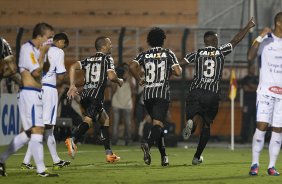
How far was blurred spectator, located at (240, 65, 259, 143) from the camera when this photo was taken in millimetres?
27297

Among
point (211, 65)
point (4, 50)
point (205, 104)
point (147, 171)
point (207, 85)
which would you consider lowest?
point (147, 171)

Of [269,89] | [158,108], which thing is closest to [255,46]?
[269,89]

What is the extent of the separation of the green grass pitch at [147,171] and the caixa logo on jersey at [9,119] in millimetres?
3472

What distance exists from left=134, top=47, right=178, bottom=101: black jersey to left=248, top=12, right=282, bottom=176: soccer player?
2.49 meters

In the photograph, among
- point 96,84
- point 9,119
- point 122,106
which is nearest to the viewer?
point 96,84

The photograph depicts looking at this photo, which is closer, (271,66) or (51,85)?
(271,66)

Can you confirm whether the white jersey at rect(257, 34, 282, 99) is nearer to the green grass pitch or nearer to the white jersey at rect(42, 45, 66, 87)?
the green grass pitch

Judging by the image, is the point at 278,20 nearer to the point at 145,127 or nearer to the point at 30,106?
the point at 30,106

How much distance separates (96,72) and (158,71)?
1266 millimetres

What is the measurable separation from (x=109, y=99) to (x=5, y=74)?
14.6 meters

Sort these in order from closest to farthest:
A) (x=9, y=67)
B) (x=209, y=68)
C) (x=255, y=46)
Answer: (x=9, y=67)
(x=255, y=46)
(x=209, y=68)

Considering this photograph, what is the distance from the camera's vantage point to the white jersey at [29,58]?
44.4 ft

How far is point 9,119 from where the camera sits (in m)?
24.5

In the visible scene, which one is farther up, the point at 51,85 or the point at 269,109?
the point at 51,85
